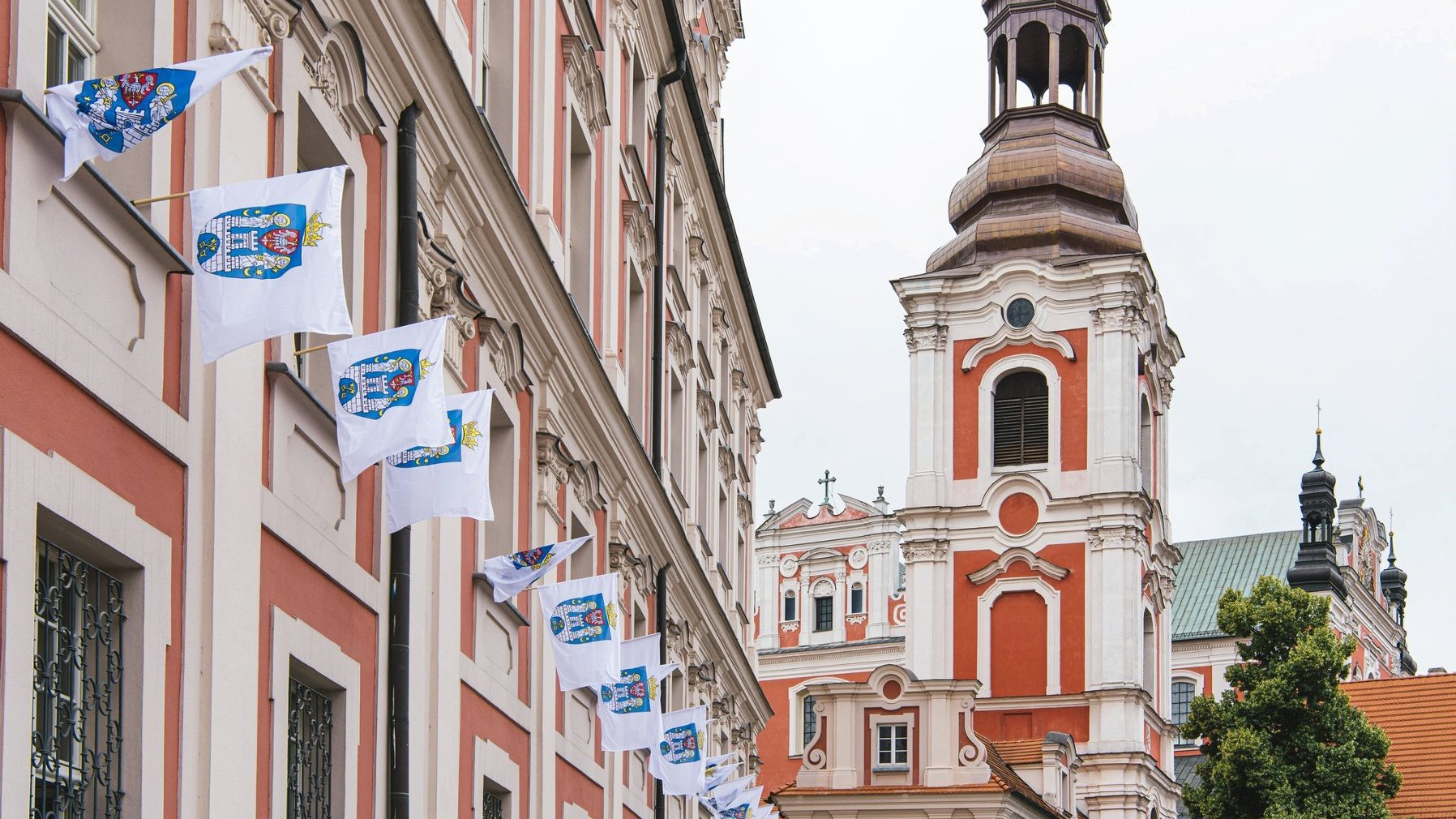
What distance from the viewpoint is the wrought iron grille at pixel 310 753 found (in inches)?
417

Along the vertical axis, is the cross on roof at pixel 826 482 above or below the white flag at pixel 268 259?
above

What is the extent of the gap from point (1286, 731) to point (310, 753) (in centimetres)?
2827

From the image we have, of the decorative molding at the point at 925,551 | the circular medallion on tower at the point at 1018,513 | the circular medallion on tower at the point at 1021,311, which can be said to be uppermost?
Result: the circular medallion on tower at the point at 1021,311

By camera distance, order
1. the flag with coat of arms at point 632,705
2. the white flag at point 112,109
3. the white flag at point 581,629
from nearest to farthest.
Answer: the white flag at point 112,109 → the white flag at point 581,629 → the flag with coat of arms at point 632,705

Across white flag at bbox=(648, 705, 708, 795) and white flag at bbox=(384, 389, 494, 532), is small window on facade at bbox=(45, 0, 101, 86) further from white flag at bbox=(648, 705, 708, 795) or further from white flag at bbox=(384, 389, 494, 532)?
white flag at bbox=(648, 705, 708, 795)

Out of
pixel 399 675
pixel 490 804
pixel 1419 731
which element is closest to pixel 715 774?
pixel 490 804

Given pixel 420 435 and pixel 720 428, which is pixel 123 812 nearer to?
pixel 420 435

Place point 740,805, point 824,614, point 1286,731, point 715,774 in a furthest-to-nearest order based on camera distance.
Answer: point 824,614
point 1286,731
point 740,805
point 715,774

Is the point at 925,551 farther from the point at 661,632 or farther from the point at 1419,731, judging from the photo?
the point at 661,632

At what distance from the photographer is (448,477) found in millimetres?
10953

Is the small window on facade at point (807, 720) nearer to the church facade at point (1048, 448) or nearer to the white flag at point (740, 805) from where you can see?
the church facade at point (1048, 448)

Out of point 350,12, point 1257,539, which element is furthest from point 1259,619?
point 1257,539

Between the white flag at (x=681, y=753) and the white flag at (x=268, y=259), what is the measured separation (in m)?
11.8

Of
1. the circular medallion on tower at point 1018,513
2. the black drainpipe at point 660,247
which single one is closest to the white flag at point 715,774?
the black drainpipe at point 660,247
